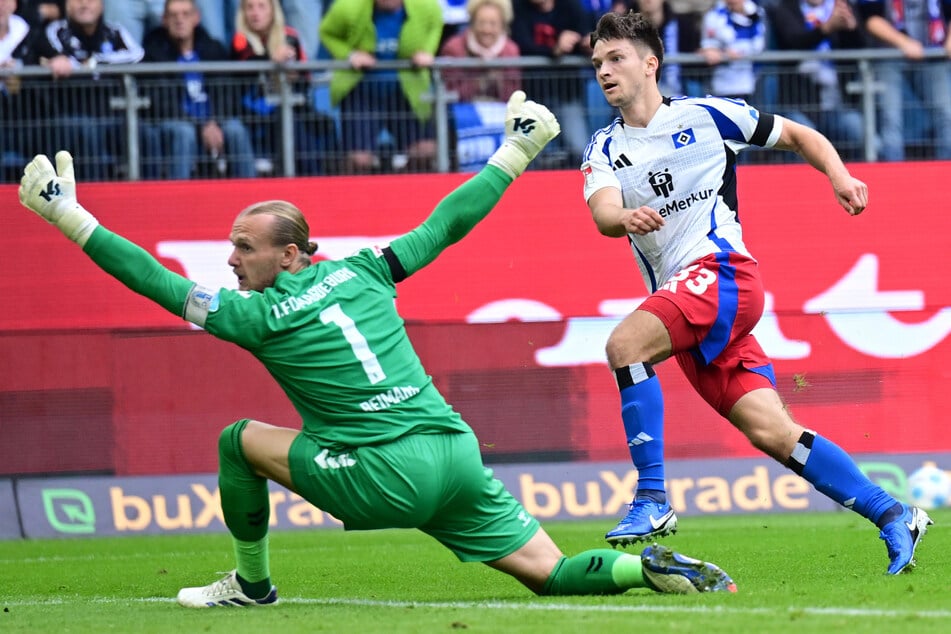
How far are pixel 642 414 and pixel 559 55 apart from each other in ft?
26.2

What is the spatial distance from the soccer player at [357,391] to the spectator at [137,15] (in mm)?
8335

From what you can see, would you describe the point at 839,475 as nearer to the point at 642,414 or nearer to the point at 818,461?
the point at 818,461

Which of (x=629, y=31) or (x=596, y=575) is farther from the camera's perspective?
(x=629, y=31)

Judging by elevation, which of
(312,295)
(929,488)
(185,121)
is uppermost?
(185,121)

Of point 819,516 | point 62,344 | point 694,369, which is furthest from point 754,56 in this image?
point 694,369

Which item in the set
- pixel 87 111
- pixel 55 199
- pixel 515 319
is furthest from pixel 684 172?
pixel 87 111

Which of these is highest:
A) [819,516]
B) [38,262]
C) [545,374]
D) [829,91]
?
[829,91]

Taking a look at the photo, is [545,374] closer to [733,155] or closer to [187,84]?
[187,84]

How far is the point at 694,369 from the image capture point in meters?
7.24

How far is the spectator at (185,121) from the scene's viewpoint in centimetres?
1380

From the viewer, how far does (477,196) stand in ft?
20.4

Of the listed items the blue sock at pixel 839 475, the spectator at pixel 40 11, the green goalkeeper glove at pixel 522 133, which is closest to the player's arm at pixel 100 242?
the green goalkeeper glove at pixel 522 133

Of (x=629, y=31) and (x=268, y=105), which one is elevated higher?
(x=629, y=31)

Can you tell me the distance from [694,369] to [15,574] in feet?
14.4
